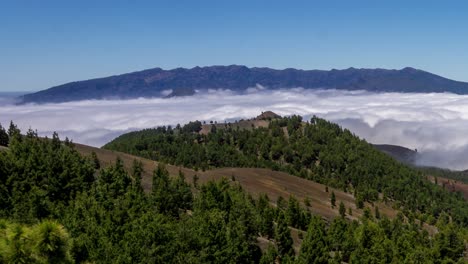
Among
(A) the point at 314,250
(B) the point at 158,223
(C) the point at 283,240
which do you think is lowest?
(A) the point at 314,250

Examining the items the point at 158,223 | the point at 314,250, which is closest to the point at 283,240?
the point at 314,250

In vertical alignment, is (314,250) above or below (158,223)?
below

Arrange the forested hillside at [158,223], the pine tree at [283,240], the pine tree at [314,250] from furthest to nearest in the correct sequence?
1. the pine tree at [283,240]
2. the pine tree at [314,250]
3. the forested hillside at [158,223]

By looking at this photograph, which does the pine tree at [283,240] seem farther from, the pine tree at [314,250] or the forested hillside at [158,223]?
the pine tree at [314,250]

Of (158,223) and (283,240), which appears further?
(283,240)

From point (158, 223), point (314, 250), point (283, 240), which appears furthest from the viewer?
point (283, 240)

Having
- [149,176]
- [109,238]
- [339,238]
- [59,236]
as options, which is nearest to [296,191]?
[149,176]

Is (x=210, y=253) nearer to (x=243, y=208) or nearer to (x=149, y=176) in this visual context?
(x=243, y=208)

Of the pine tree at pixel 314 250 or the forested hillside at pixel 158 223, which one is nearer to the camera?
the forested hillside at pixel 158 223

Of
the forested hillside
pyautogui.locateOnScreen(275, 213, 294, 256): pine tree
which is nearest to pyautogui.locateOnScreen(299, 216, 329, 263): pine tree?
the forested hillside

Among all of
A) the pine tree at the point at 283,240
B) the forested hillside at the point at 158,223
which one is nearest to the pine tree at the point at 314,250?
the forested hillside at the point at 158,223

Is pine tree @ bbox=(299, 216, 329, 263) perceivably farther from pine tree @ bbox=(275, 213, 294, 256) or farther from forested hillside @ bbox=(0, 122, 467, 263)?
pine tree @ bbox=(275, 213, 294, 256)

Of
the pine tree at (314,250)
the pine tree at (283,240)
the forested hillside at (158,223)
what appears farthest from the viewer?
the pine tree at (283,240)

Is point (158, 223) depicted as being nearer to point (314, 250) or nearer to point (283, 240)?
point (314, 250)
